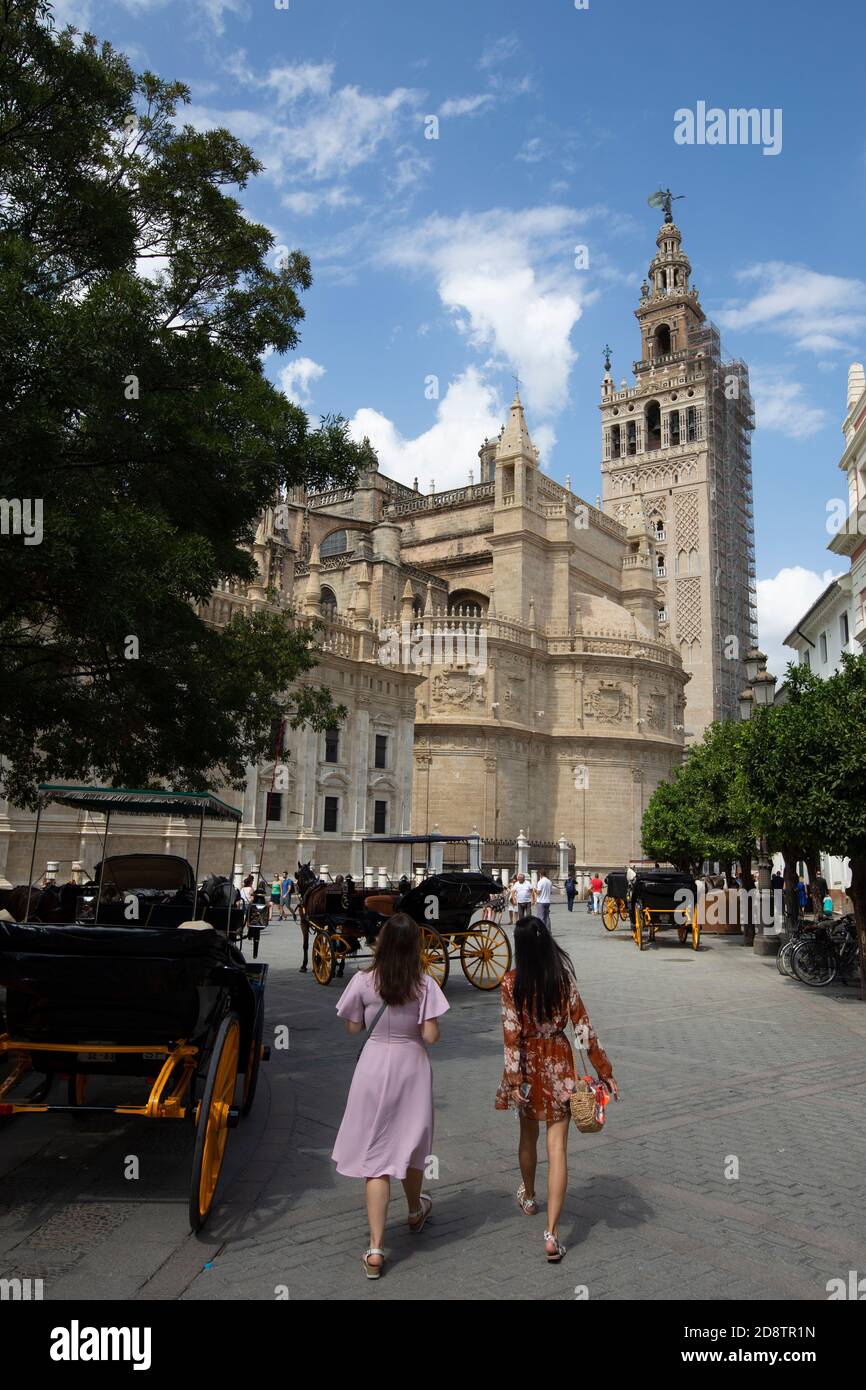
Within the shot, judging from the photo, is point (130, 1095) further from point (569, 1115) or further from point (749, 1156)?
point (749, 1156)

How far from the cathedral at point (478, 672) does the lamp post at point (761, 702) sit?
13.9 metres

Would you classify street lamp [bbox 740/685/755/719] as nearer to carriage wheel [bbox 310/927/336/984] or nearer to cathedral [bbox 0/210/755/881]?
carriage wheel [bbox 310/927/336/984]

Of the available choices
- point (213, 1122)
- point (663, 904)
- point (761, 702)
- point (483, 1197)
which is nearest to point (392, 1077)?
point (213, 1122)

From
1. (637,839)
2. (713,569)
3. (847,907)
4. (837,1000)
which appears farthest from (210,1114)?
(713,569)

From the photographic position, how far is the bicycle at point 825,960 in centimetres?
1360

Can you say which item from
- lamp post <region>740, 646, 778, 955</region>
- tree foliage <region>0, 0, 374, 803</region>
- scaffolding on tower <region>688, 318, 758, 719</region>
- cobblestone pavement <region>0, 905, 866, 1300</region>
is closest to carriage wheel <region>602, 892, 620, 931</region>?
lamp post <region>740, 646, 778, 955</region>

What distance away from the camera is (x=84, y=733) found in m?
8.70

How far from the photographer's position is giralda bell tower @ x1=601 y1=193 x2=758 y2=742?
67.0 meters

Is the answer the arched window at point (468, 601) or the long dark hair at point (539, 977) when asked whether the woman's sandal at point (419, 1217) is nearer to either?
the long dark hair at point (539, 977)

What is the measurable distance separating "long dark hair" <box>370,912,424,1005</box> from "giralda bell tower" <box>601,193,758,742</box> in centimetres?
5931

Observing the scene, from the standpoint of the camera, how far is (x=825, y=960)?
44.7ft

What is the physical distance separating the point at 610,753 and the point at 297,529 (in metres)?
20.9

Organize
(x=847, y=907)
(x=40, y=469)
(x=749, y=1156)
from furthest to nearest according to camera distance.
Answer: (x=847, y=907) < (x=40, y=469) < (x=749, y=1156)

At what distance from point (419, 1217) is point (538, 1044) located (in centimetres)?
98
